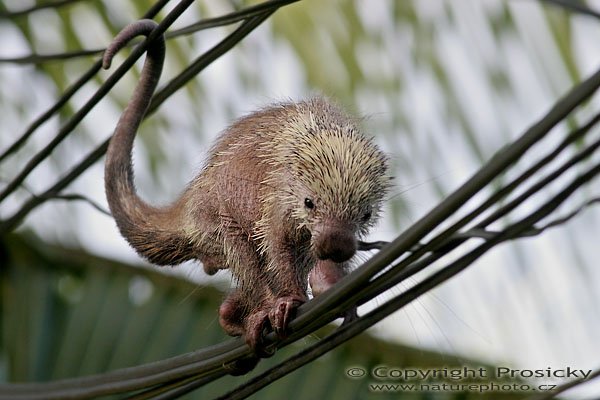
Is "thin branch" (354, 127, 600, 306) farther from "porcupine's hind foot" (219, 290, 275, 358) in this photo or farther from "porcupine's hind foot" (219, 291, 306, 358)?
"porcupine's hind foot" (219, 290, 275, 358)

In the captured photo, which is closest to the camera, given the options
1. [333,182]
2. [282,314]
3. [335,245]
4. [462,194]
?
[462,194]

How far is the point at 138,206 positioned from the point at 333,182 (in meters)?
0.95

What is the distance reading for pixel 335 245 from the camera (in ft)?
11.5

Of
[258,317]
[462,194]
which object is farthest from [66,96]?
[462,194]

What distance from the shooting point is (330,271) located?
389 centimetres

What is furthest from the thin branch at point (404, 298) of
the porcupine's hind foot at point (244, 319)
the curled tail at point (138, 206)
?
the curled tail at point (138, 206)

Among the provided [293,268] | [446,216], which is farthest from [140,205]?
[446,216]

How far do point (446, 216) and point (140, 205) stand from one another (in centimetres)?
222

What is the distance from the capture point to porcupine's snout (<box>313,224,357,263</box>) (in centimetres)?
352

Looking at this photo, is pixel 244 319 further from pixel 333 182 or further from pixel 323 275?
pixel 333 182

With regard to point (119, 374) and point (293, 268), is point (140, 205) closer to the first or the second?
point (293, 268)

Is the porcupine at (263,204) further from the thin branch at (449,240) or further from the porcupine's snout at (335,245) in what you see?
the thin branch at (449,240)

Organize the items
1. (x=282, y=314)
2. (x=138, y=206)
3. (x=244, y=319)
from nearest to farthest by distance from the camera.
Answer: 1. (x=282, y=314)
2. (x=244, y=319)
3. (x=138, y=206)

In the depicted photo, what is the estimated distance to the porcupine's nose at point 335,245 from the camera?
3.51 metres
